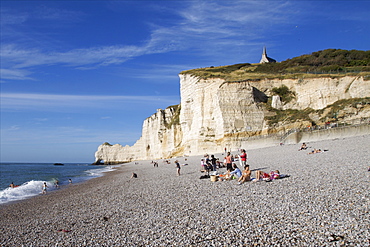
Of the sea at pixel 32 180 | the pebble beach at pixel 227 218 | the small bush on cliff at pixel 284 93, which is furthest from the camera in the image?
the small bush on cliff at pixel 284 93

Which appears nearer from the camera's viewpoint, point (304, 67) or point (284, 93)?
point (284, 93)

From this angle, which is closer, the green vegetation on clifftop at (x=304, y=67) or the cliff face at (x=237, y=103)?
the cliff face at (x=237, y=103)

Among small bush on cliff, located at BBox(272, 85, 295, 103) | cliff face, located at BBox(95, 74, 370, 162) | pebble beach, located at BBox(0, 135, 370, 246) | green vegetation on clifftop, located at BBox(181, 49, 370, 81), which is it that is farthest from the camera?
green vegetation on clifftop, located at BBox(181, 49, 370, 81)

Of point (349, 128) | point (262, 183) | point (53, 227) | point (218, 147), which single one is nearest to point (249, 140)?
point (218, 147)

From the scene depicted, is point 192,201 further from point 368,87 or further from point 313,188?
point 368,87

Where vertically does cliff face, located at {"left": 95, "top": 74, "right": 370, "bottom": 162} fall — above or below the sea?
above

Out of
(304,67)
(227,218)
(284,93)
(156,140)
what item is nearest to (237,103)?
(284,93)

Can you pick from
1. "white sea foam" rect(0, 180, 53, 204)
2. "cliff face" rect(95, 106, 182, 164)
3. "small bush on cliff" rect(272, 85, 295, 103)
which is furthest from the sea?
"small bush on cliff" rect(272, 85, 295, 103)

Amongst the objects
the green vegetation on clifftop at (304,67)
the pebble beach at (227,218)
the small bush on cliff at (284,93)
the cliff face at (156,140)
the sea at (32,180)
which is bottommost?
the sea at (32,180)

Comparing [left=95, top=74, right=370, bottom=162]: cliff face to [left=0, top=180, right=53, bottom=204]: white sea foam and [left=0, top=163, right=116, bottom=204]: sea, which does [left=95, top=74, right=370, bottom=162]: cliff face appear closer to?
[left=0, top=163, right=116, bottom=204]: sea

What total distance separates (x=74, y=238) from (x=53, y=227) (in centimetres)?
172

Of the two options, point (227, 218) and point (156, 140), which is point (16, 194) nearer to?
point (227, 218)

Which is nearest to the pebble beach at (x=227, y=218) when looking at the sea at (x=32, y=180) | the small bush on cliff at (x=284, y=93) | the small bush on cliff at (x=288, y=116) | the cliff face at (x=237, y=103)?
the sea at (x=32, y=180)

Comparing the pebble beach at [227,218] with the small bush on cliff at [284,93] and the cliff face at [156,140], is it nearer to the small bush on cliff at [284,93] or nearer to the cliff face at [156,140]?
the small bush on cliff at [284,93]
